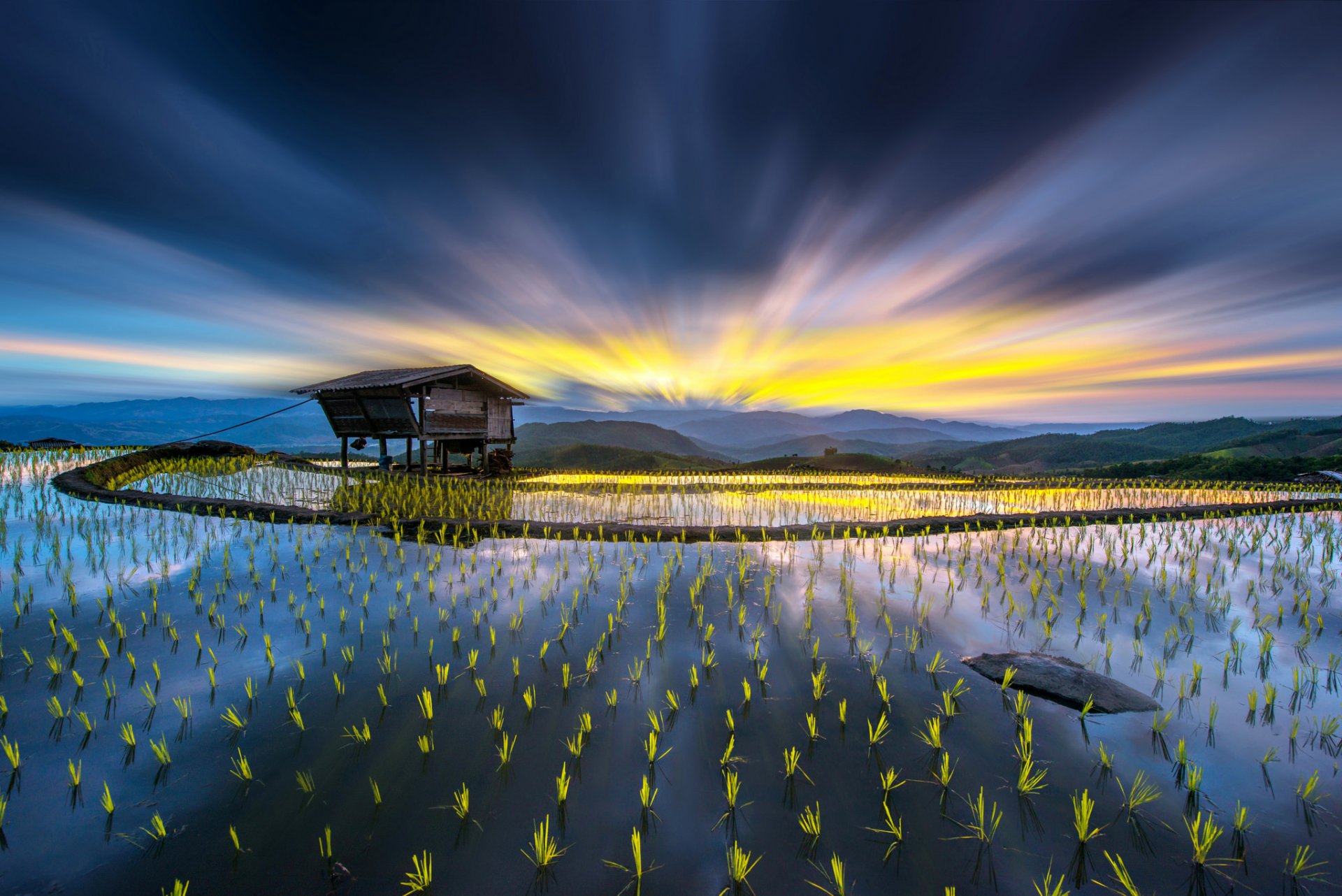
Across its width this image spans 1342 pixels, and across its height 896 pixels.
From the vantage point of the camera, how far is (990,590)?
250 inches

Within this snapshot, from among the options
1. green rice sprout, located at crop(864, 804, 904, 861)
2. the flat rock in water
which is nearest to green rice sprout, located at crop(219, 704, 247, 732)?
green rice sprout, located at crop(864, 804, 904, 861)

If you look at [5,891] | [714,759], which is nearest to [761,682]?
[714,759]

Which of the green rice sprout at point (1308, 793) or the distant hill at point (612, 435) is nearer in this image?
the green rice sprout at point (1308, 793)

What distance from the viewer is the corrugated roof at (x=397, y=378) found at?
15242 millimetres

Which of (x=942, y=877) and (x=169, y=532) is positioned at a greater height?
(x=169, y=532)

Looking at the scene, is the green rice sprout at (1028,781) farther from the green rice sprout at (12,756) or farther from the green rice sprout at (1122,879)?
the green rice sprout at (12,756)

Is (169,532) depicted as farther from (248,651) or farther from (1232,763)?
(1232,763)

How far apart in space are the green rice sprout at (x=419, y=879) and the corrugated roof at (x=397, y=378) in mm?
14819

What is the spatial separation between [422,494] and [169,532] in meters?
4.75

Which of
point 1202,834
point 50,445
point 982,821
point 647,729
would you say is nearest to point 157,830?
point 647,729

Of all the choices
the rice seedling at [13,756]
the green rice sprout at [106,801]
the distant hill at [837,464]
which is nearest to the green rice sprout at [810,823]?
the green rice sprout at [106,801]

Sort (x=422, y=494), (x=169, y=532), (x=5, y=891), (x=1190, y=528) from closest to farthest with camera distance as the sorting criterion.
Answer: (x=5, y=891) < (x=169, y=532) < (x=1190, y=528) < (x=422, y=494)

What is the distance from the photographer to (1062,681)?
12.8 feet

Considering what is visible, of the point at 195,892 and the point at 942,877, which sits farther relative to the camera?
the point at 942,877
